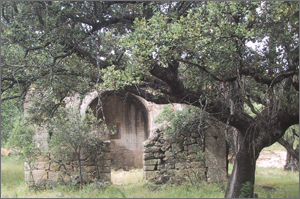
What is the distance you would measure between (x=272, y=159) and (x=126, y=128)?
8760mm

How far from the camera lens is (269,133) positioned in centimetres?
671

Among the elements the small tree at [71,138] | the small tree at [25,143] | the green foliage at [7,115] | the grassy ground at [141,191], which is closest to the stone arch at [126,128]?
the green foliage at [7,115]

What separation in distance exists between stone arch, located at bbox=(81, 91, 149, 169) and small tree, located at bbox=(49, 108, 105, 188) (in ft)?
19.5

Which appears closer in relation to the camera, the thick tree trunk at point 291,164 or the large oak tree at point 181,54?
the large oak tree at point 181,54

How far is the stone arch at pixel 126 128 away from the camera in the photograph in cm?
1572

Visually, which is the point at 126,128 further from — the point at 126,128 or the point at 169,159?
the point at 169,159

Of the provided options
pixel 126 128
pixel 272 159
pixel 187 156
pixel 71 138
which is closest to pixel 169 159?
pixel 187 156

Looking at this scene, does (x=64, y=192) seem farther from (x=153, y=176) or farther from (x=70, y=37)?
(x=70, y=37)

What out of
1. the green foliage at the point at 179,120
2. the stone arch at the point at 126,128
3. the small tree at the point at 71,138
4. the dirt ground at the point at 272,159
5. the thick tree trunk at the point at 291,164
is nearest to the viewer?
the small tree at the point at 71,138

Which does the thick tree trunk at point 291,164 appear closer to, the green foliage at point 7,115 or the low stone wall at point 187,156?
the low stone wall at point 187,156

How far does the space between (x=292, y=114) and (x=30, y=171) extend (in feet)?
24.5

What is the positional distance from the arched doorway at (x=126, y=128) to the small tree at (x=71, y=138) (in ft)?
19.5

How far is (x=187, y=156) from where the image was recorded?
984cm

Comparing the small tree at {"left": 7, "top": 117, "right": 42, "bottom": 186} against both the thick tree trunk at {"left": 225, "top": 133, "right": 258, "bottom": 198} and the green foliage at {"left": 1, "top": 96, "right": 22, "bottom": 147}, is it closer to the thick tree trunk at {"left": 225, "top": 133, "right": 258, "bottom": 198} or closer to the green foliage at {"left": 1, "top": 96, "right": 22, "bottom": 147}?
the green foliage at {"left": 1, "top": 96, "right": 22, "bottom": 147}
